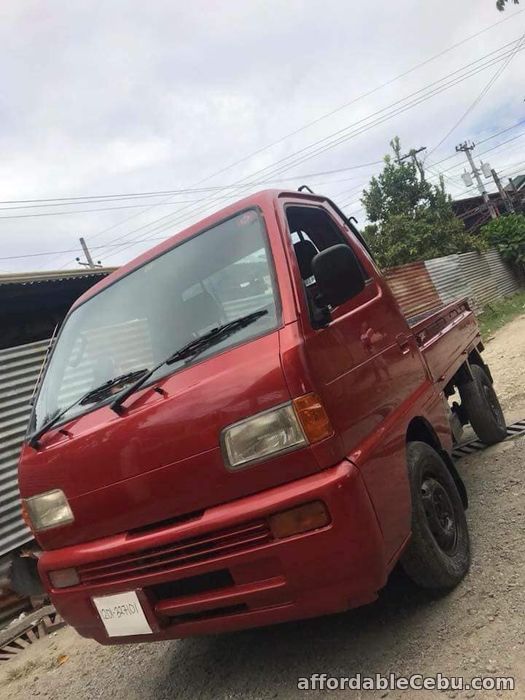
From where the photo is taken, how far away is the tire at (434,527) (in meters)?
2.37

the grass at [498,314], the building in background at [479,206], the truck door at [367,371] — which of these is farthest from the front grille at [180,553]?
the building in background at [479,206]

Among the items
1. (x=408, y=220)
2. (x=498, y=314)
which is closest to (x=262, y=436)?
(x=498, y=314)

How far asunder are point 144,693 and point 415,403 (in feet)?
6.42

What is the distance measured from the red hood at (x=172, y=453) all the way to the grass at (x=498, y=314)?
11434 millimetres

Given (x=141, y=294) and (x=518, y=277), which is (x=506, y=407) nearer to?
(x=141, y=294)

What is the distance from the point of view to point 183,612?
2100 millimetres

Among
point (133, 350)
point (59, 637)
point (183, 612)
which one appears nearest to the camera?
point (183, 612)

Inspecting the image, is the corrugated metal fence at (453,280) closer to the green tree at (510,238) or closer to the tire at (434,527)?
the green tree at (510,238)

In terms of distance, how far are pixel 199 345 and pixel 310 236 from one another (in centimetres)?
108

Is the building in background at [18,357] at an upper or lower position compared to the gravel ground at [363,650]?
upper

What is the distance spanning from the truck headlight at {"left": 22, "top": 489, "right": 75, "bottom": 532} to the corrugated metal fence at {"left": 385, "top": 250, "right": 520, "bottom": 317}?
1171cm

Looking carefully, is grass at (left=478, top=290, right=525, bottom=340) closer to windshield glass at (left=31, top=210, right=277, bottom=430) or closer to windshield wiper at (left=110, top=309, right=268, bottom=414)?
windshield glass at (left=31, top=210, right=277, bottom=430)

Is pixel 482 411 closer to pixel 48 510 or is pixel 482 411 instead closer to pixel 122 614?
pixel 122 614

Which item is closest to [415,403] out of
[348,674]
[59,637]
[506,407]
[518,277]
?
[348,674]
